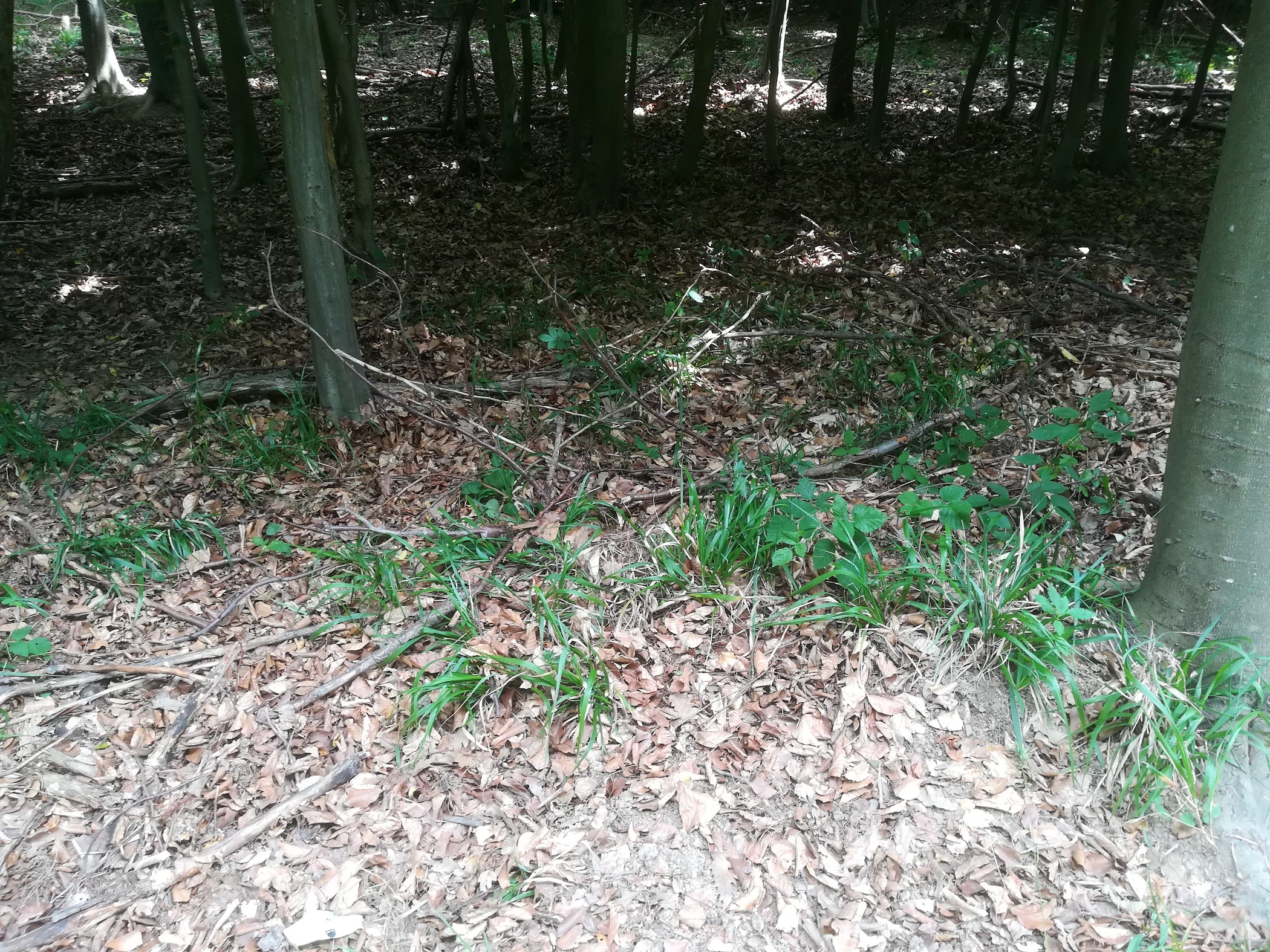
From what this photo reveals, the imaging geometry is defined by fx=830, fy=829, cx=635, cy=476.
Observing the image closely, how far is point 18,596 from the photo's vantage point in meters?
3.50

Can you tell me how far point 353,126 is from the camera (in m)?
5.83

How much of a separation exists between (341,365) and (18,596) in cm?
184

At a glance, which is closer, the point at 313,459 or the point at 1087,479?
the point at 1087,479

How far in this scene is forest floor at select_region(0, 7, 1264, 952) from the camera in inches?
95.7

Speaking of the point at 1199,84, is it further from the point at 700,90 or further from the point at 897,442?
the point at 897,442

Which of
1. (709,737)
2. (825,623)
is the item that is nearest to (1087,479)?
(825,623)

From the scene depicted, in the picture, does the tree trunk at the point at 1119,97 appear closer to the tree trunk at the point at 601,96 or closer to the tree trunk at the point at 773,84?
the tree trunk at the point at 773,84

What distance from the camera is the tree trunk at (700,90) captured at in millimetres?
7398

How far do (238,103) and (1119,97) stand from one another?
8027 millimetres

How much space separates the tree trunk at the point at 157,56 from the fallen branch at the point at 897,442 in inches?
376

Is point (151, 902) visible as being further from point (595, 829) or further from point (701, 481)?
point (701, 481)

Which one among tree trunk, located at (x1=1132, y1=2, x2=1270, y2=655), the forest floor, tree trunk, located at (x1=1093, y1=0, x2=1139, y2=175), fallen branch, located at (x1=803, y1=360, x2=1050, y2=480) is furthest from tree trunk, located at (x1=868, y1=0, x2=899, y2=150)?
tree trunk, located at (x1=1132, y1=2, x2=1270, y2=655)

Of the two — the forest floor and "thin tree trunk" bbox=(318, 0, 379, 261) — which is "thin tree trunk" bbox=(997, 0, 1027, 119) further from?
"thin tree trunk" bbox=(318, 0, 379, 261)

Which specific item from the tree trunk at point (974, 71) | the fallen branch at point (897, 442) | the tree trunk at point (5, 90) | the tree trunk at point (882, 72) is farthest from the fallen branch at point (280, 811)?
the tree trunk at point (974, 71)
